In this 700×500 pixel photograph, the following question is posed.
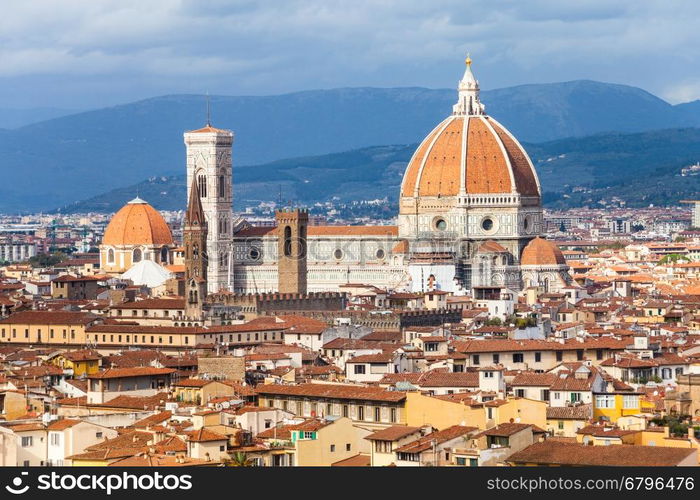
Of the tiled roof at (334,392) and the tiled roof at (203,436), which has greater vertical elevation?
the tiled roof at (334,392)

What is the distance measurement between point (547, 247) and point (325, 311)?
34.6 meters

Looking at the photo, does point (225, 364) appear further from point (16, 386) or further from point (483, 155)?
point (483, 155)

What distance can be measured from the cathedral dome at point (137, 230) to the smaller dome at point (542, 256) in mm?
24506

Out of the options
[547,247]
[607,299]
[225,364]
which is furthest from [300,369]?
[547,247]

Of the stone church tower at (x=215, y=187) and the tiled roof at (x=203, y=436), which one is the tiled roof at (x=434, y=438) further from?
the stone church tower at (x=215, y=187)

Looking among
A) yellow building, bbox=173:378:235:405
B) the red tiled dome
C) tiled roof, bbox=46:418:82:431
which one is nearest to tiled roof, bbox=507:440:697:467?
tiled roof, bbox=46:418:82:431

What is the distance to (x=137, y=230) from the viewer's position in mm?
129875

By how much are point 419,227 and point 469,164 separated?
4.20 meters

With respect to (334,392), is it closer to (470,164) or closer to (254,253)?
(470,164)

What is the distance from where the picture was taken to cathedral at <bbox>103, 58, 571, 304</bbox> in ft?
381

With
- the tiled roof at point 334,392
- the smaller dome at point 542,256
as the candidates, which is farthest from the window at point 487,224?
the tiled roof at point 334,392

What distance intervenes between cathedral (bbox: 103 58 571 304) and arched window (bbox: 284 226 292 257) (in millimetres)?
49

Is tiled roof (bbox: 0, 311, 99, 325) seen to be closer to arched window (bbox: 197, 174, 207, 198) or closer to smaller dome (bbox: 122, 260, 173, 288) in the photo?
smaller dome (bbox: 122, 260, 173, 288)

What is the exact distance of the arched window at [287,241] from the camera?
370 ft
